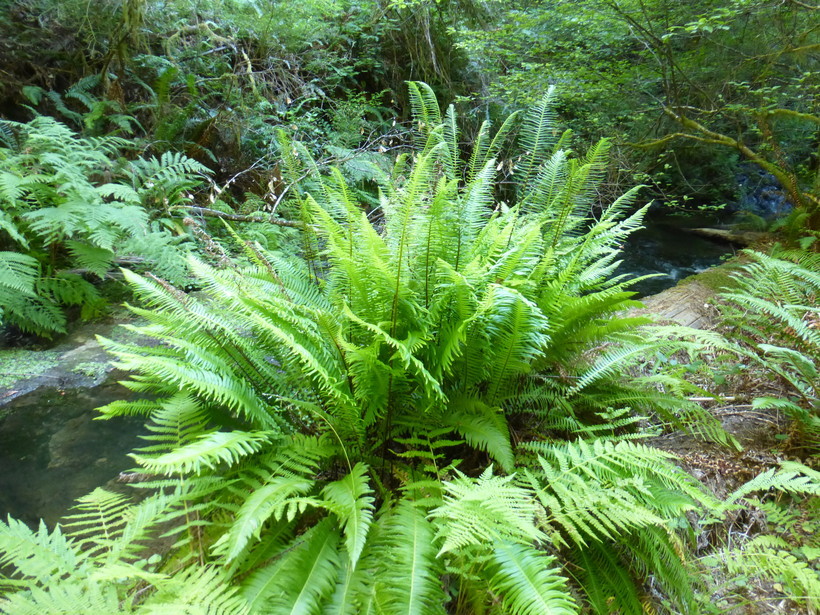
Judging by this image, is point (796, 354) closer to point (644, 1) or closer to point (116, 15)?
point (644, 1)

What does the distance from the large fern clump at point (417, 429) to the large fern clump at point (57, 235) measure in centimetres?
176

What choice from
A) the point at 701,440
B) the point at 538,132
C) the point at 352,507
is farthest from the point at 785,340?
the point at 352,507

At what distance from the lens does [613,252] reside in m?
2.15

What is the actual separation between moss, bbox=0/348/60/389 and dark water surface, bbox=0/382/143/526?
0.24 metres

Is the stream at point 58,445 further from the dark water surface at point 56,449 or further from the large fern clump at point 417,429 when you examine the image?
the large fern clump at point 417,429

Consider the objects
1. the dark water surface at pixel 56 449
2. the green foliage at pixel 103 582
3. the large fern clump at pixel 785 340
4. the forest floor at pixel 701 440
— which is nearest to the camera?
the green foliage at pixel 103 582

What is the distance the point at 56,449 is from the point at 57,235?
1.80 m

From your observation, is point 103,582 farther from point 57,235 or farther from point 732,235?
point 732,235

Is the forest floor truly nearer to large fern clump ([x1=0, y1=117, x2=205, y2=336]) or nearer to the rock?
large fern clump ([x1=0, y1=117, x2=205, y2=336])

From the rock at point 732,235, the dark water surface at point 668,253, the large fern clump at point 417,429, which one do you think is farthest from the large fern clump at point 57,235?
the rock at point 732,235

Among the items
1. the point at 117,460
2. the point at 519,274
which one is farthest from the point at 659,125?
the point at 117,460

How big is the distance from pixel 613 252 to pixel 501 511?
1.48 metres

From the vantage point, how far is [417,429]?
1.64m

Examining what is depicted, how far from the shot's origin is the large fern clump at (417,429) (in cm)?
116
